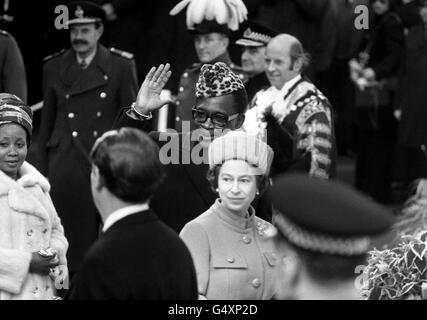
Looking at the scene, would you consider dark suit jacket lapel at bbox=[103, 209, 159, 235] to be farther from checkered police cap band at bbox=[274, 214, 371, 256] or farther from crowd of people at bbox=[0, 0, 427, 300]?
checkered police cap band at bbox=[274, 214, 371, 256]

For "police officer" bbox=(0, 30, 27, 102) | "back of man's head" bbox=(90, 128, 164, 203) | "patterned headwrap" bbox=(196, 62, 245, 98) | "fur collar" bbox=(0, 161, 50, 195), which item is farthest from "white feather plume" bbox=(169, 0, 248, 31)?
"back of man's head" bbox=(90, 128, 164, 203)

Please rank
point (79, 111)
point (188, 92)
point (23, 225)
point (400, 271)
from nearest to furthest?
point (400, 271) → point (23, 225) → point (188, 92) → point (79, 111)

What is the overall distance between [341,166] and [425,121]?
1029 mm

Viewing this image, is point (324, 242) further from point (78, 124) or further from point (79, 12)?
point (79, 12)

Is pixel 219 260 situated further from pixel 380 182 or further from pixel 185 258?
pixel 380 182

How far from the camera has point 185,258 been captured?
490 centimetres

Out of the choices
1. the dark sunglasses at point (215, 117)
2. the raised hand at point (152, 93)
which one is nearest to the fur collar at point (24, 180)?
the raised hand at point (152, 93)

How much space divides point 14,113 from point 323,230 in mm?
2831

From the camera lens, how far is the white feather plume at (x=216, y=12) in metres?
8.90

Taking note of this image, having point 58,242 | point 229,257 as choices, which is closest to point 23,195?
point 58,242

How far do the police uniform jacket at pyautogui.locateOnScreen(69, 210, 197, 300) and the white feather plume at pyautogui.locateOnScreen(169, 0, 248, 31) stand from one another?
4143 millimetres

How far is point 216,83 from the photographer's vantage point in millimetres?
6859
